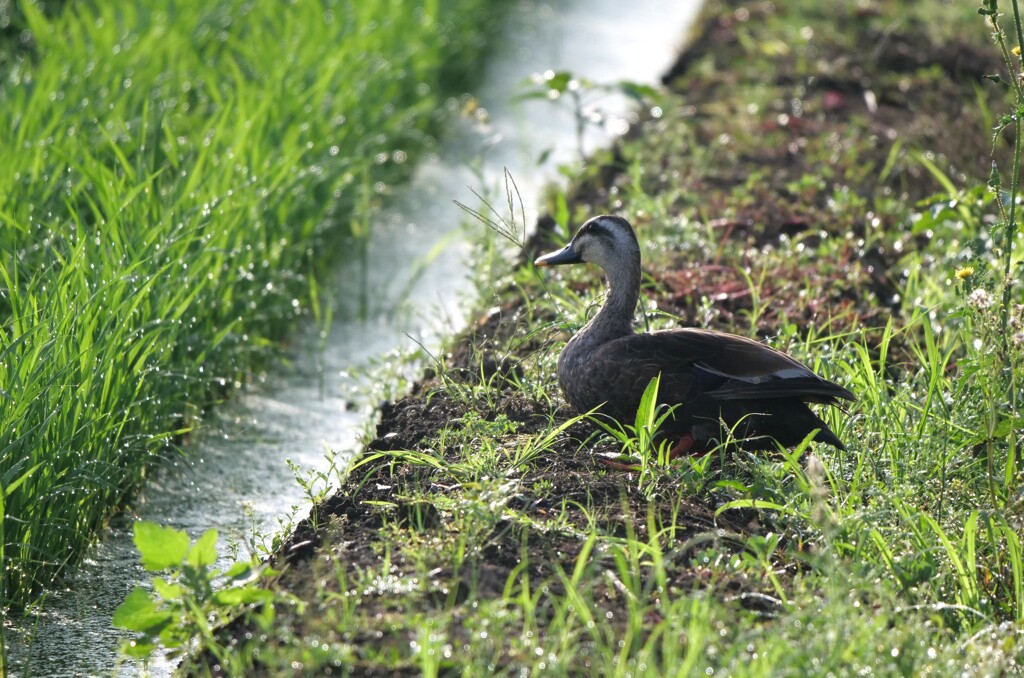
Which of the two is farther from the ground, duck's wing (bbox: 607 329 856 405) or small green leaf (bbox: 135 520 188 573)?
duck's wing (bbox: 607 329 856 405)

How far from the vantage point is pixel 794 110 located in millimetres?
7941

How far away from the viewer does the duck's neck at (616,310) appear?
163 inches

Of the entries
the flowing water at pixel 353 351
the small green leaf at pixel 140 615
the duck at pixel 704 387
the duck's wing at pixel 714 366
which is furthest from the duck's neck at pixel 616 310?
the small green leaf at pixel 140 615

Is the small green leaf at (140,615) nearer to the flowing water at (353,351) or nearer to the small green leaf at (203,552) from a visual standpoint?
the small green leaf at (203,552)

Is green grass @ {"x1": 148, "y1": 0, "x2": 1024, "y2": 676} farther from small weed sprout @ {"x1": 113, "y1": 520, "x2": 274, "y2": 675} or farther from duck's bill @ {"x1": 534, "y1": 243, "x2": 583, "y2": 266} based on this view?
duck's bill @ {"x1": 534, "y1": 243, "x2": 583, "y2": 266}

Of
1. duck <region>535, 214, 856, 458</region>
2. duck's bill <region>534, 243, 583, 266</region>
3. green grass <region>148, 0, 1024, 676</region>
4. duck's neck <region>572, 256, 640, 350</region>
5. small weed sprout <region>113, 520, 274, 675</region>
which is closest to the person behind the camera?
green grass <region>148, 0, 1024, 676</region>

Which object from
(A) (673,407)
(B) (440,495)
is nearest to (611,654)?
(B) (440,495)

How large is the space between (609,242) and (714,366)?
649 mm

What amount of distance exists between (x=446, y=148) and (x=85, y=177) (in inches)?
138

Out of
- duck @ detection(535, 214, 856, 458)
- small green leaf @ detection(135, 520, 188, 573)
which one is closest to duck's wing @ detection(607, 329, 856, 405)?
Answer: duck @ detection(535, 214, 856, 458)

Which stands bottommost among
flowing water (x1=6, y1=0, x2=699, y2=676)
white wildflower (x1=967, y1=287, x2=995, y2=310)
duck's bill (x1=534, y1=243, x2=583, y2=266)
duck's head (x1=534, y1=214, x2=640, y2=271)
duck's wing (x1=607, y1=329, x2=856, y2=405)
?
flowing water (x1=6, y1=0, x2=699, y2=676)

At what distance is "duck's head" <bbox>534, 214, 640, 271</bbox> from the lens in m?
4.23

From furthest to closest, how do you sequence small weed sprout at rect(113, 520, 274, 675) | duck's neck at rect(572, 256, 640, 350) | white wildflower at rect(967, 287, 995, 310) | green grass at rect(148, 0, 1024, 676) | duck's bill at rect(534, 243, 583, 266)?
duck's bill at rect(534, 243, 583, 266), duck's neck at rect(572, 256, 640, 350), white wildflower at rect(967, 287, 995, 310), small weed sprout at rect(113, 520, 274, 675), green grass at rect(148, 0, 1024, 676)

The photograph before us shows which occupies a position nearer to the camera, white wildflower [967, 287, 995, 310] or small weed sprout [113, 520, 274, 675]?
small weed sprout [113, 520, 274, 675]
